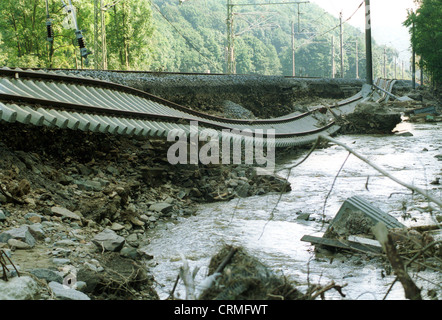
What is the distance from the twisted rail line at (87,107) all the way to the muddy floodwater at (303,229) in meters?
1.57

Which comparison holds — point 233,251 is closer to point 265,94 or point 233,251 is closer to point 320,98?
point 265,94

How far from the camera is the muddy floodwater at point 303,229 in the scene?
15.3 ft

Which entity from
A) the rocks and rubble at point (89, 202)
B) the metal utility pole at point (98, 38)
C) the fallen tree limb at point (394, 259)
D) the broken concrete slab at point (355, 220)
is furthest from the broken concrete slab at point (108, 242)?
the metal utility pole at point (98, 38)

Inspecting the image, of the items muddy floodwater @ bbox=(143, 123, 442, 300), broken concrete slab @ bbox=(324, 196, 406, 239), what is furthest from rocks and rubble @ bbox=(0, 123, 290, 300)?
broken concrete slab @ bbox=(324, 196, 406, 239)

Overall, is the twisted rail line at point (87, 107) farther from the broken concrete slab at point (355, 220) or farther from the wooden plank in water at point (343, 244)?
the wooden plank in water at point (343, 244)

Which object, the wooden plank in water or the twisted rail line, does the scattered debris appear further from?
the twisted rail line

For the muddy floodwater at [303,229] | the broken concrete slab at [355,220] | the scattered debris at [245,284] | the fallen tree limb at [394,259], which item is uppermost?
the fallen tree limb at [394,259]

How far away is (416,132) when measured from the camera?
19.1 metres

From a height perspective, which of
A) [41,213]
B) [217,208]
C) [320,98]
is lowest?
[217,208]

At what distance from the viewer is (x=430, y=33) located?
34562 mm
